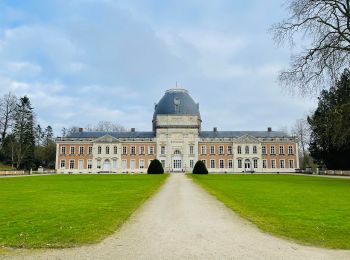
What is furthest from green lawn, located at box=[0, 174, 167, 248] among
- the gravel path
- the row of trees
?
the row of trees

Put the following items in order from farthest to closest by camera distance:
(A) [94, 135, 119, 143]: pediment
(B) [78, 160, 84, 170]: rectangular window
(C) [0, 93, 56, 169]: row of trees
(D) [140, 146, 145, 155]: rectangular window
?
(D) [140, 146, 145, 155]: rectangular window
(A) [94, 135, 119, 143]: pediment
(B) [78, 160, 84, 170]: rectangular window
(C) [0, 93, 56, 169]: row of trees

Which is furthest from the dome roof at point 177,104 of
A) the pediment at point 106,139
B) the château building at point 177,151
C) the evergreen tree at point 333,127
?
the evergreen tree at point 333,127

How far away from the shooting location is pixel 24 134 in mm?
61062

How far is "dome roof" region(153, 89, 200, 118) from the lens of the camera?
237ft

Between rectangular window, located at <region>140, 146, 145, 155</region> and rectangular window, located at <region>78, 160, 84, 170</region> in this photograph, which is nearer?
rectangular window, located at <region>78, 160, 84, 170</region>

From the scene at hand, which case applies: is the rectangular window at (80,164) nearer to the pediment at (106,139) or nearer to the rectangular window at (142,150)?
the pediment at (106,139)

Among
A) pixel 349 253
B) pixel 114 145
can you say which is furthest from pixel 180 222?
pixel 114 145

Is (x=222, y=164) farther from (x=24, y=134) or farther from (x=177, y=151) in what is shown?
(x=24, y=134)

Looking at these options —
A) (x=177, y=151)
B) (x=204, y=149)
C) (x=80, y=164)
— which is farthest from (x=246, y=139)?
(x=80, y=164)

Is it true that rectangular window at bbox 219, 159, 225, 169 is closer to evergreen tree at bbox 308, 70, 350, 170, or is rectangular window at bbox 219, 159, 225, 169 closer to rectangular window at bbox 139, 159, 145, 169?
rectangular window at bbox 139, 159, 145, 169

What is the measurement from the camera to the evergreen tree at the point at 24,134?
57641 millimetres

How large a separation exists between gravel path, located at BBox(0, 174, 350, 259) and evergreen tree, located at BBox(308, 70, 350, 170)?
54.4ft

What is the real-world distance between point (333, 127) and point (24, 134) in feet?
170

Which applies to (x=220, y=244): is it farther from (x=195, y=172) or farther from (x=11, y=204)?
(x=195, y=172)
